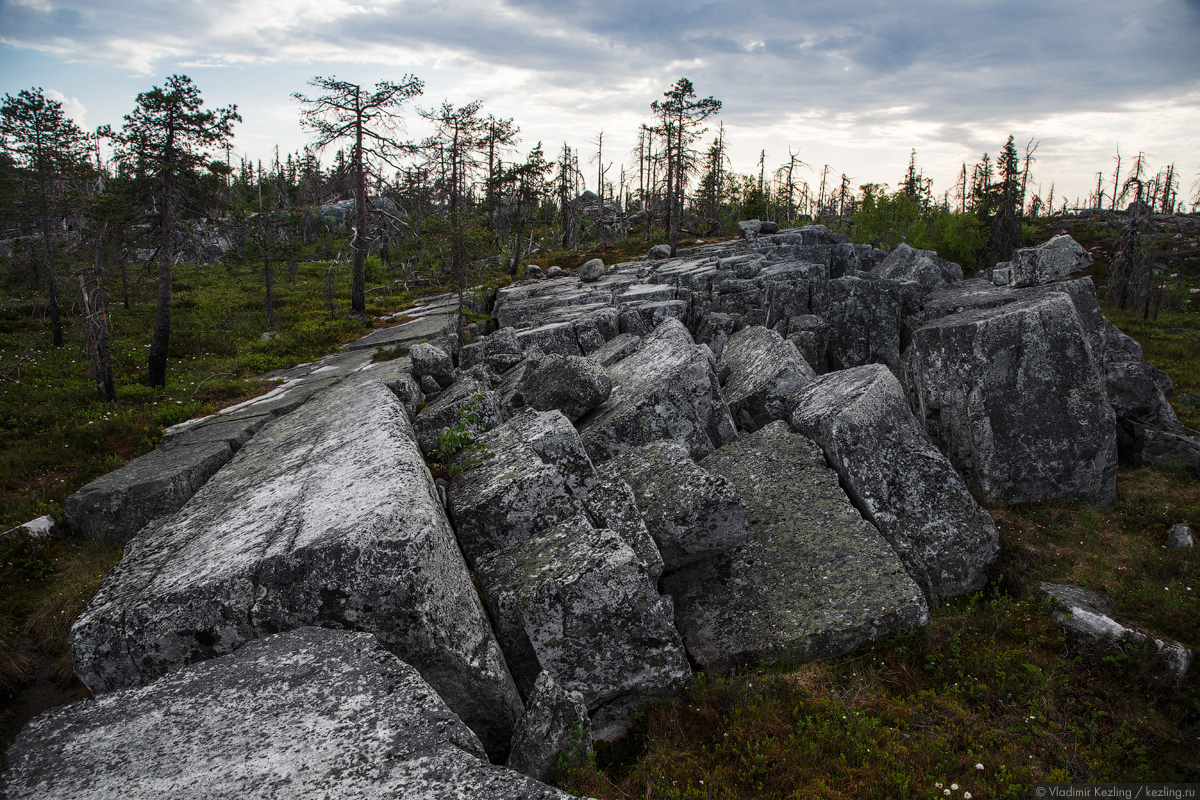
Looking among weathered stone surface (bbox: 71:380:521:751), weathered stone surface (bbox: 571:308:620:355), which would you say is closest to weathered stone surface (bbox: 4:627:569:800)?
weathered stone surface (bbox: 71:380:521:751)

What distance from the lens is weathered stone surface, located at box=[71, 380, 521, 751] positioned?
13.2 feet

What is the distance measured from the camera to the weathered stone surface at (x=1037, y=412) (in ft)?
27.3

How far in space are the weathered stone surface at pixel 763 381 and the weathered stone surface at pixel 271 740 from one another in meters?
7.08

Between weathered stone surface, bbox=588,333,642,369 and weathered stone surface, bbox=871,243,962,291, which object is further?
weathered stone surface, bbox=871,243,962,291

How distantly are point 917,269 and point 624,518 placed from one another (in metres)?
16.7

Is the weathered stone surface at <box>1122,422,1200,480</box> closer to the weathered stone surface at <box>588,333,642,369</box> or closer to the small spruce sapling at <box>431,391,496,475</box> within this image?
the weathered stone surface at <box>588,333,642,369</box>

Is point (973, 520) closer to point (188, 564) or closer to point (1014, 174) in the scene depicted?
point (188, 564)

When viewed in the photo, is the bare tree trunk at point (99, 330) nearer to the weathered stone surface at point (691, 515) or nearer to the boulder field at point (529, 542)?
the boulder field at point (529, 542)

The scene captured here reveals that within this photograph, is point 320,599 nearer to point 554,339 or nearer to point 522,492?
point 522,492

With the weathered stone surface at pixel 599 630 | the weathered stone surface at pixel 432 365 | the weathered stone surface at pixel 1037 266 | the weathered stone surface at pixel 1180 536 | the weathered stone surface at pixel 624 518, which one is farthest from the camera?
the weathered stone surface at pixel 1037 266

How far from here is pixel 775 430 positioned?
788cm

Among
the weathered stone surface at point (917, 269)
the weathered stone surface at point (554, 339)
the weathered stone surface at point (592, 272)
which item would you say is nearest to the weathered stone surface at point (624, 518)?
the weathered stone surface at point (554, 339)

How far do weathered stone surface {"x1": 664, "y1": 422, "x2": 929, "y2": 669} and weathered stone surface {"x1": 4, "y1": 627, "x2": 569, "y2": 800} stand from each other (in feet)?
10.2

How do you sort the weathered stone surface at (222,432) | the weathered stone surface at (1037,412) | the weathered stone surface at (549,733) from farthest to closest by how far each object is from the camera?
1. the weathered stone surface at (222,432)
2. the weathered stone surface at (1037,412)
3. the weathered stone surface at (549,733)
